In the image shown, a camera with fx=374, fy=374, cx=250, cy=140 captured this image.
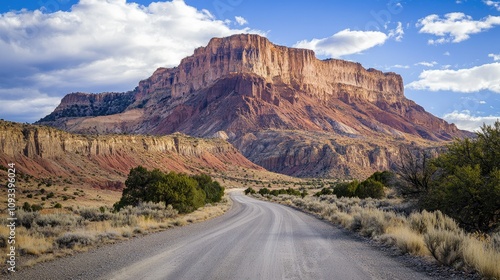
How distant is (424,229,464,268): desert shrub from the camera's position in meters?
9.00

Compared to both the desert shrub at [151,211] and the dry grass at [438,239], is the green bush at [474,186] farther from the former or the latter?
the desert shrub at [151,211]

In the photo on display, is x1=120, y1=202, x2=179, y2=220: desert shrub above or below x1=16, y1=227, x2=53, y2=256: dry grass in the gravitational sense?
below

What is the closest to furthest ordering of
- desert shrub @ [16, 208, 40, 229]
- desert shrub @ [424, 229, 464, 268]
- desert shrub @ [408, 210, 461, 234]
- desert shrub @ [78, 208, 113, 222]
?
1. desert shrub @ [424, 229, 464, 268]
2. desert shrub @ [408, 210, 461, 234]
3. desert shrub @ [16, 208, 40, 229]
4. desert shrub @ [78, 208, 113, 222]

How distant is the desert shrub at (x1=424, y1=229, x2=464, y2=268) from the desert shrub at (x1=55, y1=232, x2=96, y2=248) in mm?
10775

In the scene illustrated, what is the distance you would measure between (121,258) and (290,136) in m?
135

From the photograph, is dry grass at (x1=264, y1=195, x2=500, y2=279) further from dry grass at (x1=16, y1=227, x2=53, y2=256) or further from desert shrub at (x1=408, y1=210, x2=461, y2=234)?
dry grass at (x1=16, y1=227, x2=53, y2=256)

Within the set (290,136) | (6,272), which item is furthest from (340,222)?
(290,136)

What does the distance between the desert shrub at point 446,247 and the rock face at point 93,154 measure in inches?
2287

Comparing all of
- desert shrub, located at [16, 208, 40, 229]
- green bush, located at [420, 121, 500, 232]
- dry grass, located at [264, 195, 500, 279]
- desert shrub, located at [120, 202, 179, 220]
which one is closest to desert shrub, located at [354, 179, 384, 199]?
dry grass, located at [264, 195, 500, 279]

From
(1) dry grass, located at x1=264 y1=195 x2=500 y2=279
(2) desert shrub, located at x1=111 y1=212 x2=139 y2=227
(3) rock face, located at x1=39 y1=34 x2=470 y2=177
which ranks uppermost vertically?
(3) rock face, located at x1=39 y1=34 x2=470 y2=177

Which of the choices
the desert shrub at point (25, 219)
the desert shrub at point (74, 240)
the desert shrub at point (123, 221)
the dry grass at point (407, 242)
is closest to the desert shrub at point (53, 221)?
the desert shrub at point (25, 219)

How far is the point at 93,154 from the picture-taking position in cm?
7631

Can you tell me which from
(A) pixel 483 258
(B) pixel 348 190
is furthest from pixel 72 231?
(B) pixel 348 190

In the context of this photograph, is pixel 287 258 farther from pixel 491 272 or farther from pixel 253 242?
pixel 491 272
